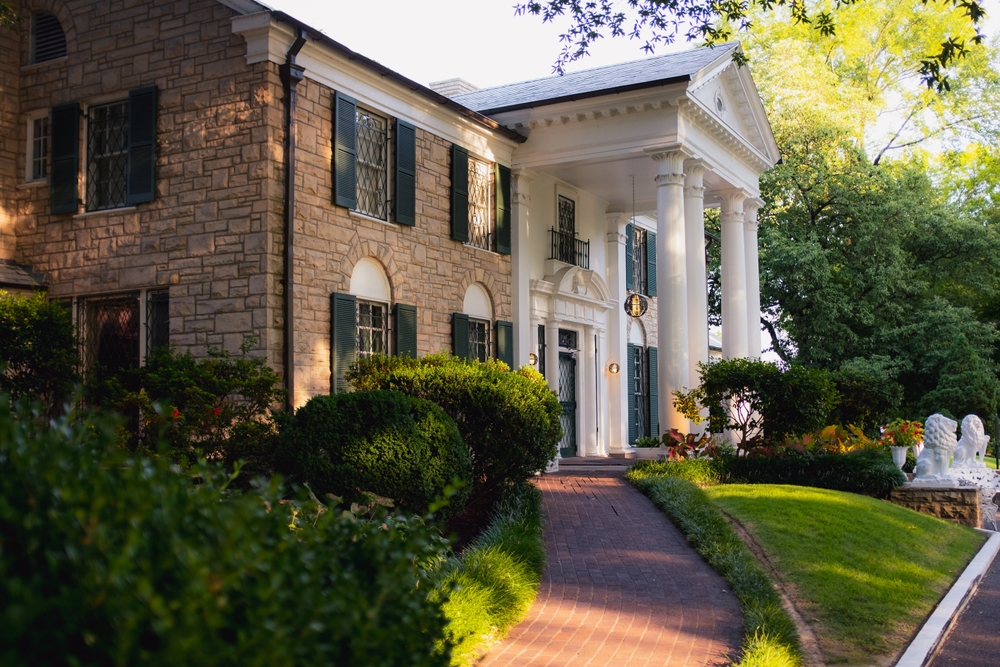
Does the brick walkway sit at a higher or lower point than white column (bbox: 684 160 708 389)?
lower

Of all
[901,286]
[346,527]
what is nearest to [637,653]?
[346,527]

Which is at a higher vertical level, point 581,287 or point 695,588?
point 581,287

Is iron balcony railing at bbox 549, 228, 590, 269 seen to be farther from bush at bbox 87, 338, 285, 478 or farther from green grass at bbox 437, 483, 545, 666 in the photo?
green grass at bbox 437, 483, 545, 666

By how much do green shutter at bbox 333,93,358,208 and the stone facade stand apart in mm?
132

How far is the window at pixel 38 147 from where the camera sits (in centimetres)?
1458

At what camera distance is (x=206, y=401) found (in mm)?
10656

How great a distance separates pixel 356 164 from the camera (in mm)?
14016

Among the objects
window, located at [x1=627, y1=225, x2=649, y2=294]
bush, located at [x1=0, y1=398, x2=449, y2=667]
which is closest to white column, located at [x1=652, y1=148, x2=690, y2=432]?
window, located at [x1=627, y1=225, x2=649, y2=294]

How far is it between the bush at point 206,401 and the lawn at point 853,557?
5411 millimetres

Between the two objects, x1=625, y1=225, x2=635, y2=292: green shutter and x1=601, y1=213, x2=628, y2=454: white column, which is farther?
x1=625, y1=225, x2=635, y2=292: green shutter

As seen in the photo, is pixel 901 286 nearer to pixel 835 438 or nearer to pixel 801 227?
pixel 801 227

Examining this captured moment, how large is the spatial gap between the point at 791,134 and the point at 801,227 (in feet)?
8.52

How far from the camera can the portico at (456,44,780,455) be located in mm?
17453

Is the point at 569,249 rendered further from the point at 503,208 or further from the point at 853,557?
the point at 853,557
